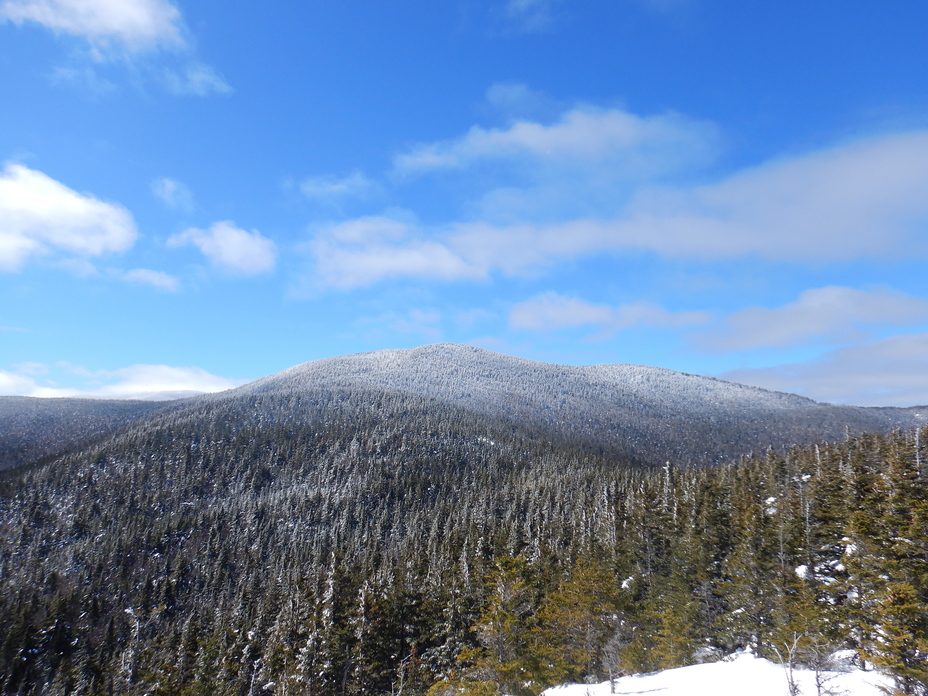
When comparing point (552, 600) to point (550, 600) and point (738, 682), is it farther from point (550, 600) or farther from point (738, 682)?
point (738, 682)

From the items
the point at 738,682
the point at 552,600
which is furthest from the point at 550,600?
the point at 738,682

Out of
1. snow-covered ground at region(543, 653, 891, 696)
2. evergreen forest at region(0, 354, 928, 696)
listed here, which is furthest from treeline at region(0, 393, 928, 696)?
snow-covered ground at region(543, 653, 891, 696)

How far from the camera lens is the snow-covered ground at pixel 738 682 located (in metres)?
25.7

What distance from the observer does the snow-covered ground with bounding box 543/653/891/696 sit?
84.4ft

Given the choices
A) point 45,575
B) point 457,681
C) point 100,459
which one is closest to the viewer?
point 457,681

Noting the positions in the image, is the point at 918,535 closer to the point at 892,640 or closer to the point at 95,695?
the point at 892,640

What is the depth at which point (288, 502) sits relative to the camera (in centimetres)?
18225

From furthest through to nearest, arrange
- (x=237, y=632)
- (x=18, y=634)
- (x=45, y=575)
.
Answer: (x=45, y=575), (x=18, y=634), (x=237, y=632)

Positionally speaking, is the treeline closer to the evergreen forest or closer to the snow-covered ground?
the evergreen forest

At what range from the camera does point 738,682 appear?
2806 cm

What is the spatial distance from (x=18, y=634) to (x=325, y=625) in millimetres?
88072

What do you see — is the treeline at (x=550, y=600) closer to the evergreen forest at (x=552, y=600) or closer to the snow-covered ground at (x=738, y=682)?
the evergreen forest at (x=552, y=600)

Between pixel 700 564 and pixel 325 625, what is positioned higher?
pixel 700 564

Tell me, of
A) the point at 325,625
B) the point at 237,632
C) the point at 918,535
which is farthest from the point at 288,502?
the point at 918,535
